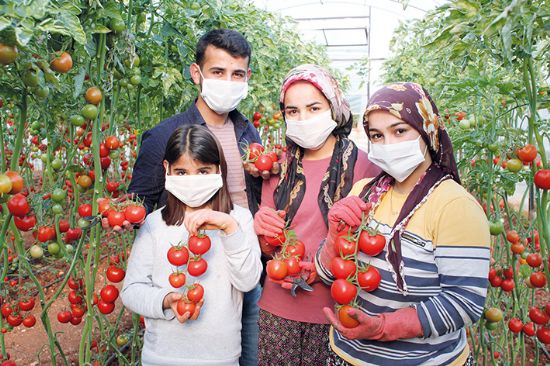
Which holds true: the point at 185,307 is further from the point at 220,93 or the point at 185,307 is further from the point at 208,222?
the point at 220,93

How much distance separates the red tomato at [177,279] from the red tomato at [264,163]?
0.44 metres

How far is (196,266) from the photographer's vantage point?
1266mm

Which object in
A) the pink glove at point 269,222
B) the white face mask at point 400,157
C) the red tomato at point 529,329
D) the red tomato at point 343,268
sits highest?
the white face mask at point 400,157

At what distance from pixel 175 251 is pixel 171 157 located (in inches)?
12.5

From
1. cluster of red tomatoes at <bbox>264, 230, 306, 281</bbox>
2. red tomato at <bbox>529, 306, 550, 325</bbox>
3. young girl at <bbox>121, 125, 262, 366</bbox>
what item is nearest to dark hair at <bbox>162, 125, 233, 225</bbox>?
young girl at <bbox>121, 125, 262, 366</bbox>

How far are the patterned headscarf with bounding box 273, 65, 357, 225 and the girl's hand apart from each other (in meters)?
0.20

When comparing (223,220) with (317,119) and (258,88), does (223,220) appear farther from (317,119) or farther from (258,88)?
(258,88)

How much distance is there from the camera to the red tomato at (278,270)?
1268 millimetres

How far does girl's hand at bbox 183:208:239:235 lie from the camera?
1205mm

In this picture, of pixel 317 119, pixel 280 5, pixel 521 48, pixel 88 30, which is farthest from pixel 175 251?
pixel 280 5

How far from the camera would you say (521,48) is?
1.23 metres

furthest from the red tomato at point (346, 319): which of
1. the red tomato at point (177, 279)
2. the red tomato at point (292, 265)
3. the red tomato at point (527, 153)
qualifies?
the red tomato at point (527, 153)

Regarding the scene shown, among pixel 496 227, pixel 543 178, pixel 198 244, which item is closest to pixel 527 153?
pixel 543 178

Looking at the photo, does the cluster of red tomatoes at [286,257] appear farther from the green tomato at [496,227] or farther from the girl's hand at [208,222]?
the green tomato at [496,227]
